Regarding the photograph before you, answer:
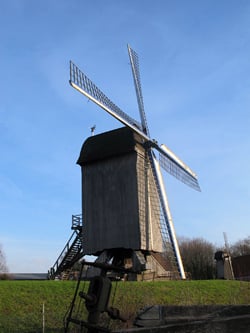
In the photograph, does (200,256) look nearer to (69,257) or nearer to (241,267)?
(241,267)

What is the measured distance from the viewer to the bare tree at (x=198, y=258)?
156 feet

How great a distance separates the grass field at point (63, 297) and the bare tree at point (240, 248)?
4503 cm

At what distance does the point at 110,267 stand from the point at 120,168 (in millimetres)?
18367

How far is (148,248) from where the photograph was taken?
21.4m

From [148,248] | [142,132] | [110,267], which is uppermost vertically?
[142,132]

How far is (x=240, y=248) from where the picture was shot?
6525 centimetres

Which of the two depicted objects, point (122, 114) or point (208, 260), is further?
point (208, 260)

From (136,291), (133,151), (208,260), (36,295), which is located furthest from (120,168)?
(208,260)

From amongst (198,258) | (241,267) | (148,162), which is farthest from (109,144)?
(198,258)

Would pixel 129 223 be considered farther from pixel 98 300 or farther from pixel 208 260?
pixel 208 260

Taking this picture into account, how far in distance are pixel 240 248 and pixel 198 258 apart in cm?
1181

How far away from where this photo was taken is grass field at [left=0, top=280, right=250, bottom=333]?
34.6 feet

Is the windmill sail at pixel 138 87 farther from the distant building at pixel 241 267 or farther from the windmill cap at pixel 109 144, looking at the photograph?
the distant building at pixel 241 267

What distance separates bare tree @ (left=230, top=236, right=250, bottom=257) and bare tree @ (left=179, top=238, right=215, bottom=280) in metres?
4.70
